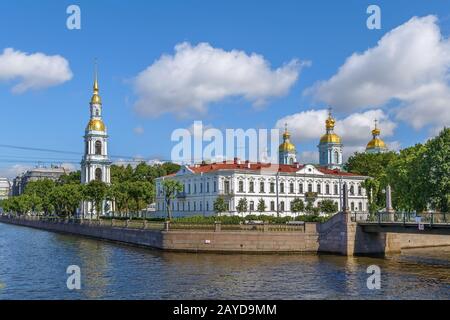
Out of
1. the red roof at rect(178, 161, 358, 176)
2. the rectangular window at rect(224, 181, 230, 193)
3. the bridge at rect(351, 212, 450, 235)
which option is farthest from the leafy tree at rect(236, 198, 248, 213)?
the bridge at rect(351, 212, 450, 235)

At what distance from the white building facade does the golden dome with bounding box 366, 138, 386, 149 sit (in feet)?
94.4

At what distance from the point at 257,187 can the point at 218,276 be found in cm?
5507

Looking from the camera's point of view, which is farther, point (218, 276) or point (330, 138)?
point (330, 138)

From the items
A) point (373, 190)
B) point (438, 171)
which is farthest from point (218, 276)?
point (373, 190)

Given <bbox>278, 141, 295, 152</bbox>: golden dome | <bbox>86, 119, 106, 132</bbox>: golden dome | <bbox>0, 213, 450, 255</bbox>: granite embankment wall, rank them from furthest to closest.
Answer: <bbox>86, 119, 106, 132</bbox>: golden dome
<bbox>278, 141, 295, 152</bbox>: golden dome
<bbox>0, 213, 450, 255</bbox>: granite embankment wall

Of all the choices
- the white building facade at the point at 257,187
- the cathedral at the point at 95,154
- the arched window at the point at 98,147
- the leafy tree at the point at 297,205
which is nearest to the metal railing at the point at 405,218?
the leafy tree at the point at 297,205

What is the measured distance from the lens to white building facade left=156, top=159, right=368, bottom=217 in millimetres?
88250

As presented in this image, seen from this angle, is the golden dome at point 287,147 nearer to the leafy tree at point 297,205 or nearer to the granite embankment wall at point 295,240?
the leafy tree at point 297,205

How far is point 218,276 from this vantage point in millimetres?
35625

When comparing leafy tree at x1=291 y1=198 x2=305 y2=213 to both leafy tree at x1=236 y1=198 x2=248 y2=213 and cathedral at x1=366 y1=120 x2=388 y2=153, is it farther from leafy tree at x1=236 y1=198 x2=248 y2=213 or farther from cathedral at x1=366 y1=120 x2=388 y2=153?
cathedral at x1=366 y1=120 x2=388 y2=153

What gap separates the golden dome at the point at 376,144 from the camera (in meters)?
128

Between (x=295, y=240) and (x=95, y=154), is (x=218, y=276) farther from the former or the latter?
(x=95, y=154)
